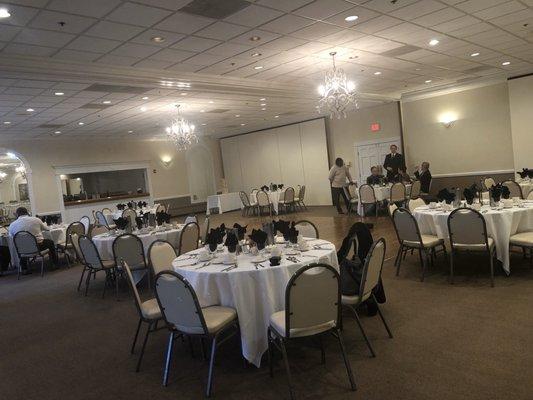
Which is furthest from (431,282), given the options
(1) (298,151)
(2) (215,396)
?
(1) (298,151)

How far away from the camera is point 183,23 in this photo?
5.25m

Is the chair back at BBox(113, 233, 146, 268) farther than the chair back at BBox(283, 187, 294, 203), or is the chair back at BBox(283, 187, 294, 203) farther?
the chair back at BBox(283, 187, 294, 203)

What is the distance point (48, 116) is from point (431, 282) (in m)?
9.26

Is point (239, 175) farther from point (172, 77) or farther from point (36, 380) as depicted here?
point (36, 380)

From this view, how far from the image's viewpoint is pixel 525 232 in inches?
203

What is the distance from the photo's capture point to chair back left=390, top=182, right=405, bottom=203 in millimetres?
10594

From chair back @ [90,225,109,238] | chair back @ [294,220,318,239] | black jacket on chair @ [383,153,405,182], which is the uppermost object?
black jacket on chair @ [383,153,405,182]

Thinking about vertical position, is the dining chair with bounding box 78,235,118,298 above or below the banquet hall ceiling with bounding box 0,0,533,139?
below

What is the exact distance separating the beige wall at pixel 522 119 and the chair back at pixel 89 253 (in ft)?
35.4

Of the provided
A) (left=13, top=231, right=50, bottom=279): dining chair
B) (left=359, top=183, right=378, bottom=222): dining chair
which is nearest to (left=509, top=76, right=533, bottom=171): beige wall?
(left=359, top=183, right=378, bottom=222): dining chair

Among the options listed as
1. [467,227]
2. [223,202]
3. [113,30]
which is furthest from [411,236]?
[223,202]

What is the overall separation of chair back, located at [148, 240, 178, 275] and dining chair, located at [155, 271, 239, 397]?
1.02 metres

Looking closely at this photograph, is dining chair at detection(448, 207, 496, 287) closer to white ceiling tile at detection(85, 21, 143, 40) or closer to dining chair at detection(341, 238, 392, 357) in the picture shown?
dining chair at detection(341, 238, 392, 357)

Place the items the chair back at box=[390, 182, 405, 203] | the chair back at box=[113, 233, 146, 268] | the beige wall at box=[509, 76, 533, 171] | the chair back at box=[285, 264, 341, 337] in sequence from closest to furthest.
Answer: the chair back at box=[285, 264, 341, 337] → the chair back at box=[113, 233, 146, 268] → the chair back at box=[390, 182, 405, 203] → the beige wall at box=[509, 76, 533, 171]
